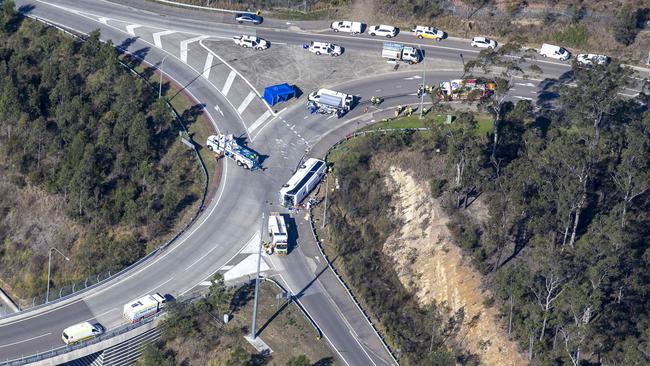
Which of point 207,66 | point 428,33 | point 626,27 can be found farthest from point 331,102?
point 626,27

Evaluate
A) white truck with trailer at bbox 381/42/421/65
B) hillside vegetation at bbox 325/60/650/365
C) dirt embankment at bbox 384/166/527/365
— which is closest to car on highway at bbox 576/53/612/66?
hillside vegetation at bbox 325/60/650/365

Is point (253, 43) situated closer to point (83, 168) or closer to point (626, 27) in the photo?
point (83, 168)

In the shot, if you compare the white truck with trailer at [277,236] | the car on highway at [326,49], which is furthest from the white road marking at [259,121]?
the white truck with trailer at [277,236]

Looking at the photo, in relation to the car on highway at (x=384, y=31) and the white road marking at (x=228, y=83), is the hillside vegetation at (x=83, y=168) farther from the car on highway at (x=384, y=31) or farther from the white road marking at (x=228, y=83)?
the car on highway at (x=384, y=31)

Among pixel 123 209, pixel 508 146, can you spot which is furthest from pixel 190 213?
pixel 508 146

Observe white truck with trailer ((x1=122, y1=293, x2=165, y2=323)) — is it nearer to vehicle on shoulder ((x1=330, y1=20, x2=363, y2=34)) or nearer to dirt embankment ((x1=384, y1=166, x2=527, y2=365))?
dirt embankment ((x1=384, y1=166, x2=527, y2=365))

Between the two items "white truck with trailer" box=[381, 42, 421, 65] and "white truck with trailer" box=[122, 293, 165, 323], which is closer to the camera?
"white truck with trailer" box=[122, 293, 165, 323]
